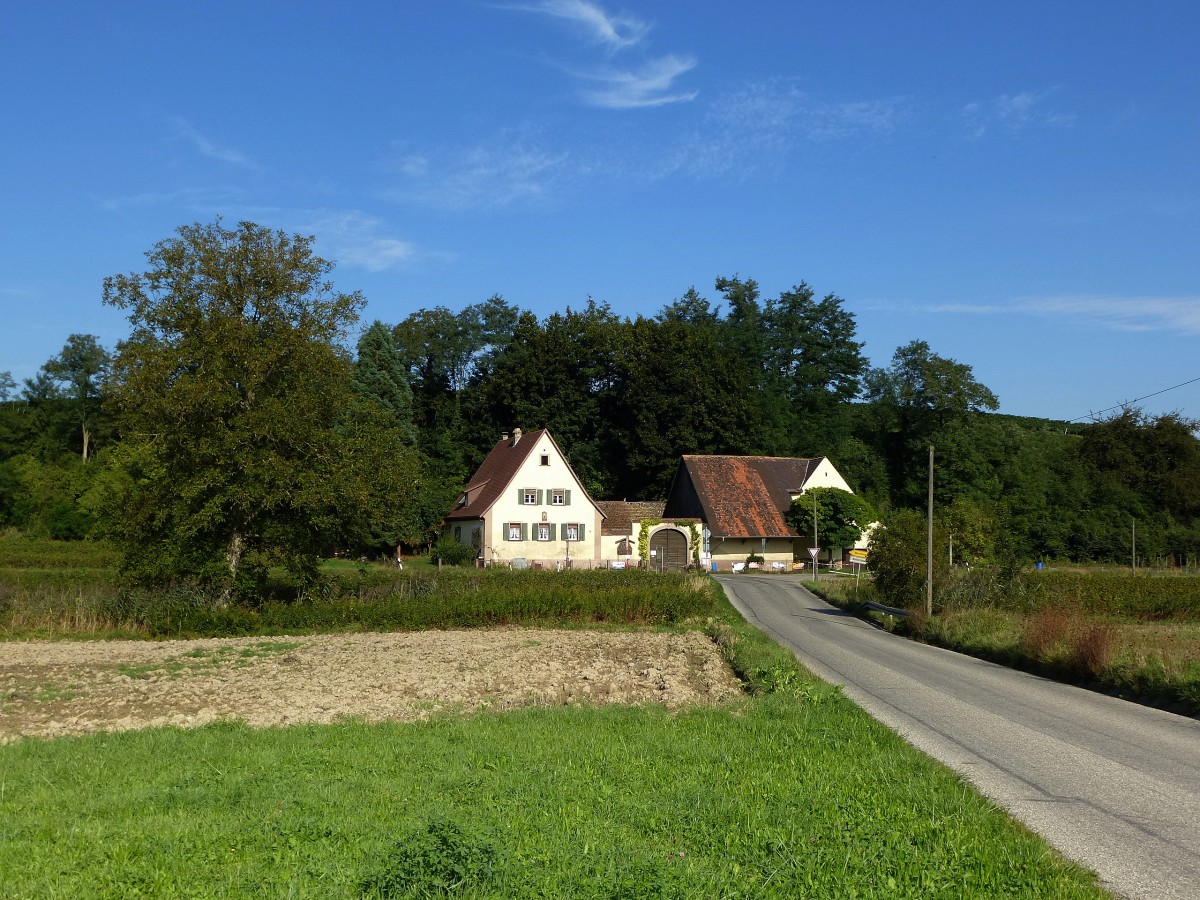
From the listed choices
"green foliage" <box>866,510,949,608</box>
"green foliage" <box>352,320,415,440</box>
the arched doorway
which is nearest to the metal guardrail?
"green foliage" <box>866,510,949,608</box>

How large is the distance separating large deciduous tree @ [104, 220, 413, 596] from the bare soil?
490cm

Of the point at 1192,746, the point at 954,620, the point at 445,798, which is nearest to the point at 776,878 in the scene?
the point at 445,798

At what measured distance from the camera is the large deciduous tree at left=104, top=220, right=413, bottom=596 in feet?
98.6

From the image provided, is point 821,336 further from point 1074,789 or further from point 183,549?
point 1074,789

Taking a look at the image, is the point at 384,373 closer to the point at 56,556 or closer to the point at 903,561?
the point at 56,556

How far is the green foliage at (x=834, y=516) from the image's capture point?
208 ft

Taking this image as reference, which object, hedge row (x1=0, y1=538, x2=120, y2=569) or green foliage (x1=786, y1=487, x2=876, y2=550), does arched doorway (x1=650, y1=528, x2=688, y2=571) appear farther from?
hedge row (x1=0, y1=538, x2=120, y2=569)

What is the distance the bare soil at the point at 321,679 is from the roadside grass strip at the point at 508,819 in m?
2.76

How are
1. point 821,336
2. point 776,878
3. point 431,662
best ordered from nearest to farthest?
point 776,878 → point 431,662 → point 821,336

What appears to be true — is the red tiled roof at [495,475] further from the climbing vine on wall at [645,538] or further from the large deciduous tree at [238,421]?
the large deciduous tree at [238,421]

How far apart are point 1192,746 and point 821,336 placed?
7686 centimetres

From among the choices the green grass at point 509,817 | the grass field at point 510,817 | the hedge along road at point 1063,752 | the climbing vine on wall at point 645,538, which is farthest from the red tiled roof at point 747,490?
the green grass at point 509,817

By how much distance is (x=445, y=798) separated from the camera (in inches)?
336

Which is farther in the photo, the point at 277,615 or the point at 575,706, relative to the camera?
the point at 277,615
